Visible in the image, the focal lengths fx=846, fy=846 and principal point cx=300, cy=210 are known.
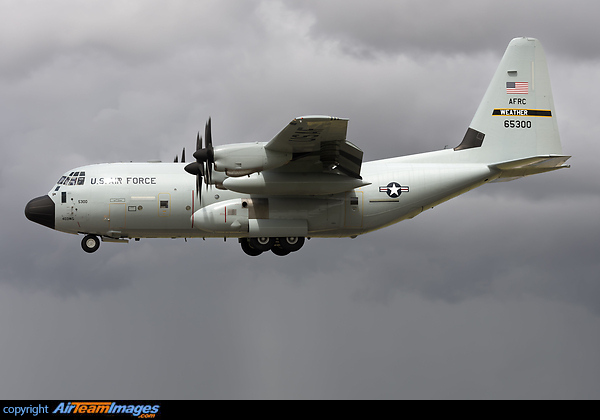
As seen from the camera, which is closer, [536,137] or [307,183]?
[307,183]

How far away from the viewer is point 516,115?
36.4m

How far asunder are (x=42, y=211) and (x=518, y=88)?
20669mm

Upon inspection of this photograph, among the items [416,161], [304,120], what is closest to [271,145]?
[304,120]

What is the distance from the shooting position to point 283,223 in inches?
1321

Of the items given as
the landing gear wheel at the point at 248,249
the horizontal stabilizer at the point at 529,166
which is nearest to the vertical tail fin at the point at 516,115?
the horizontal stabilizer at the point at 529,166

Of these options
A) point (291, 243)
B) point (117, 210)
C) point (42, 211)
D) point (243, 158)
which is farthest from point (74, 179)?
point (291, 243)

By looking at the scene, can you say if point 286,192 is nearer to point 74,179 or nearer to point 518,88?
point 74,179

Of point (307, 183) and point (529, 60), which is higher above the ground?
point (529, 60)
